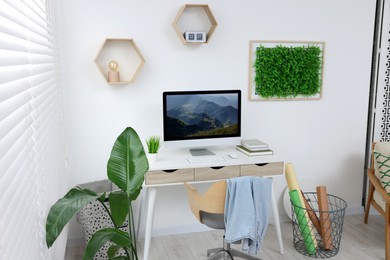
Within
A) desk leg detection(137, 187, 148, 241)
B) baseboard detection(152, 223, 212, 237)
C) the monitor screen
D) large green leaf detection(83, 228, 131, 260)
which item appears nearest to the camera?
large green leaf detection(83, 228, 131, 260)

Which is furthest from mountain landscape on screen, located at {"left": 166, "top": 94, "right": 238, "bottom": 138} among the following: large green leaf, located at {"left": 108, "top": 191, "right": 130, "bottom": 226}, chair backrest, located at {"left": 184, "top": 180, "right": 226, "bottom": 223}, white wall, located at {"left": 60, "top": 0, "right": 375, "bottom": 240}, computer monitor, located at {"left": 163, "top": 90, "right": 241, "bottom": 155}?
large green leaf, located at {"left": 108, "top": 191, "right": 130, "bottom": 226}

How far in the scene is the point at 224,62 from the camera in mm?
3359

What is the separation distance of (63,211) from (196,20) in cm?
218

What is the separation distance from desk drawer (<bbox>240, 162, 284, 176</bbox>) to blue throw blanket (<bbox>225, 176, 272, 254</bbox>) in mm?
463

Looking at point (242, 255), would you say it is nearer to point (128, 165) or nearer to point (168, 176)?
point (168, 176)

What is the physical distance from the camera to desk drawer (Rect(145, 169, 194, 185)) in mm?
2799

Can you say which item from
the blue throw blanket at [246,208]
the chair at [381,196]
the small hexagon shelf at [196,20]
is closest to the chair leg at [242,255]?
the blue throw blanket at [246,208]

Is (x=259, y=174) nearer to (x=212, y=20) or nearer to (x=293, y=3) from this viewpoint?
(x=212, y=20)

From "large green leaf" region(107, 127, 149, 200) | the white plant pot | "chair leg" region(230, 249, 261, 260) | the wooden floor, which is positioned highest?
"large green leaf" region(107, 127, 149, 200)

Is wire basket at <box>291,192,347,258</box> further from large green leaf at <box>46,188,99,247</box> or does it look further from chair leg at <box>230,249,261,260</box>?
large green leaf at <box>46,188,99,247</box>

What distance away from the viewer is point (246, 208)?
8.03 ft

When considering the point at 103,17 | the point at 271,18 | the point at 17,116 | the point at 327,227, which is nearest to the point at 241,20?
the point at 271,18

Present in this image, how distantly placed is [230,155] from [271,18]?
1321 millimetres

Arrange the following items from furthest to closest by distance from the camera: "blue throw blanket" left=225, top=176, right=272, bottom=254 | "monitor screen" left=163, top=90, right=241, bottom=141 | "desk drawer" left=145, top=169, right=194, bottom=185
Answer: "monitor screen" left=163, top=90, right=241, bottom=141 < "desk drawer" left=145, top=169, right=194, bottom=185 < "blue throw blanket" left=225, top=176, right=272, bottom=254
